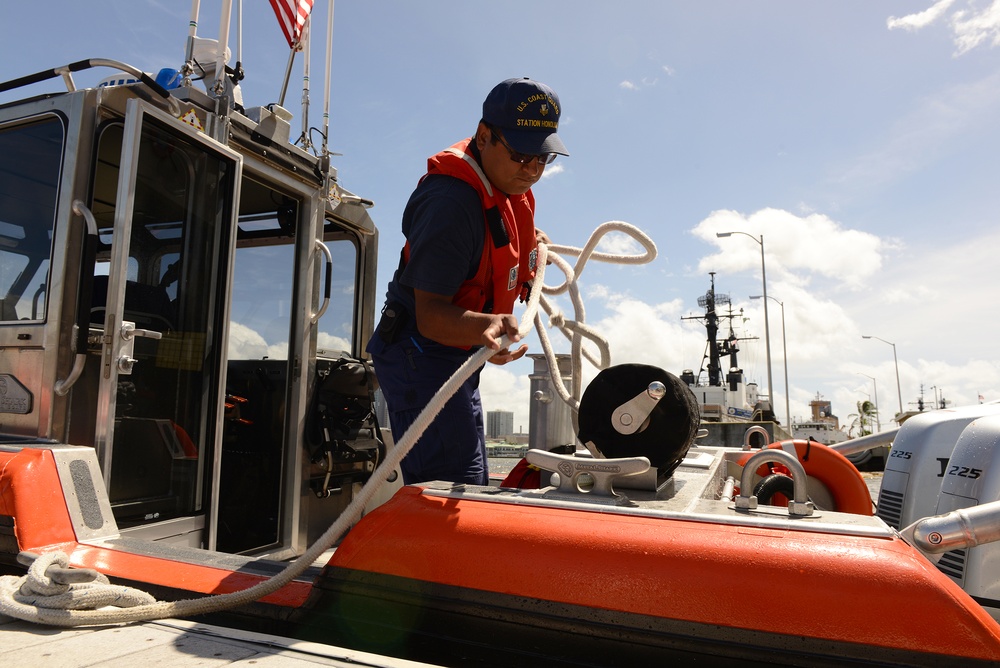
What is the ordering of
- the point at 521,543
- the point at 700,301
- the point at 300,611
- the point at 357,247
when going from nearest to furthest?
the point at 521,543 < the point at 300,611 < the point at 357,247 < the point at 700,301

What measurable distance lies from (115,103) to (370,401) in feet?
7.34

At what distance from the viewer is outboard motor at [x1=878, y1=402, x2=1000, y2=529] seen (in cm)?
261

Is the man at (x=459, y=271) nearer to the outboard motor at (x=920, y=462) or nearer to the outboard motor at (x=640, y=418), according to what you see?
the outboard motor at (x=640, y=418)

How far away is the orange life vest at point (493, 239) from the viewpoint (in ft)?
7.10

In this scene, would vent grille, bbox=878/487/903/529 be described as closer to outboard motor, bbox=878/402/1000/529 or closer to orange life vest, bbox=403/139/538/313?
outboard motor, bbox=878/402/1000/529

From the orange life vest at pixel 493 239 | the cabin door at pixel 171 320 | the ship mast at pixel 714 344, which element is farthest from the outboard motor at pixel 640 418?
the ship mast at pixel 714 344

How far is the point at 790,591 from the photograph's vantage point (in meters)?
1.35

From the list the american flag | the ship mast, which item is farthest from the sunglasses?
the ship mast

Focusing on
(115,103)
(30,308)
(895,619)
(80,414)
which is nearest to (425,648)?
(895,619)

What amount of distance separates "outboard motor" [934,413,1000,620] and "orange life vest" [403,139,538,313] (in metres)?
1.66

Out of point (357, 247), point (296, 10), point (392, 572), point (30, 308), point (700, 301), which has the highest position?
point (700, 301)

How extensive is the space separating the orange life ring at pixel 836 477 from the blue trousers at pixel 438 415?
1.54 meters

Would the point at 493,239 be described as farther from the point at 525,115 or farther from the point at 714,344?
the point at 714,344

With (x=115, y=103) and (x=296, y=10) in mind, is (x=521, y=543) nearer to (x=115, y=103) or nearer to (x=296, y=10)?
(x=115, y=103)
